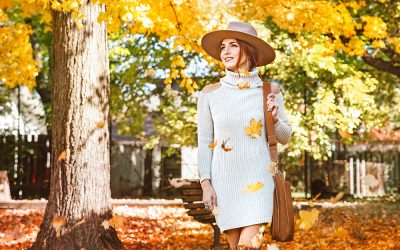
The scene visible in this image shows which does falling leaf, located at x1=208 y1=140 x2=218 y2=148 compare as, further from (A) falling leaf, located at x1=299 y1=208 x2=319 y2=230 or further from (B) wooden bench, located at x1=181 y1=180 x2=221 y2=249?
(A) falling leaf, located at x1=299 y1=208 x2=319 y2=230

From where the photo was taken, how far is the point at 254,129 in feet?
11.8

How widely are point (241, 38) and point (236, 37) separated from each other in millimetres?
34

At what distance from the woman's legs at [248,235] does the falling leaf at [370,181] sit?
17.5m

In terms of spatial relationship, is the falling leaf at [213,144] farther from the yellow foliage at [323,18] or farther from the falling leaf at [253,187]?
the yellow foliage at [323,18]

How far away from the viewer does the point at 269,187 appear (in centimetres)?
353

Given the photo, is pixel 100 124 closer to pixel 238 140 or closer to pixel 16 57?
pixel 238 140

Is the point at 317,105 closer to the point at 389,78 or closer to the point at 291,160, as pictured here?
the point at 291,160

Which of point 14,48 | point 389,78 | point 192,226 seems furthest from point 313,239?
point 389,78

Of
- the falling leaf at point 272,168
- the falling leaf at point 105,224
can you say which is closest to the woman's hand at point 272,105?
the falling leaf at point 272,168

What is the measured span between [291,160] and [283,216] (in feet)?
48.7

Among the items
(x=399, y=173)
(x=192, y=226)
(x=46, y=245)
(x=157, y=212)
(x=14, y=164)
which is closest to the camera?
(x=46, y=245)

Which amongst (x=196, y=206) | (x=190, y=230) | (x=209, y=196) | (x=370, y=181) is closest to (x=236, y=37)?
(x=209, y=196)

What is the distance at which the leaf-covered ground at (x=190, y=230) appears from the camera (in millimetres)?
8523

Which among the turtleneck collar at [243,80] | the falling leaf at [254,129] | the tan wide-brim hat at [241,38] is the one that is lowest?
the falling leaf at [254,129]
